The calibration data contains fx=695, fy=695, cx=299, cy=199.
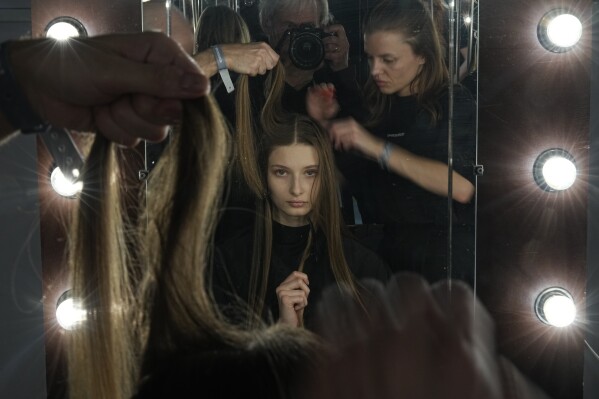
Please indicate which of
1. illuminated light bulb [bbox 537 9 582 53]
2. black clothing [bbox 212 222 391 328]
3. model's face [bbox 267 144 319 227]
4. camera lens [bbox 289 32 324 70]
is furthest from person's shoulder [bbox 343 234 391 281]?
illuminated light bulb [bbox 537 9 582 53]

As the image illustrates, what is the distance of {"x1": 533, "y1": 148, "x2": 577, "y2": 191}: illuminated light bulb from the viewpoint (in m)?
1.26

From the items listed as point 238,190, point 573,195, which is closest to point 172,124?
point 238,190

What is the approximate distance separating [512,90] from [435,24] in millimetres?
200

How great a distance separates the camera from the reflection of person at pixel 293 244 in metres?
1.25

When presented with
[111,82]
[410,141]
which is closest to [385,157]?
[410,141]

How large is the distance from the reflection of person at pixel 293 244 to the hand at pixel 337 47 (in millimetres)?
112

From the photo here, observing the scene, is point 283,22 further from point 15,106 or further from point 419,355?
point 419,355

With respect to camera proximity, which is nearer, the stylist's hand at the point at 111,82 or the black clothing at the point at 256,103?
the stylist's hand at the point at 111,82

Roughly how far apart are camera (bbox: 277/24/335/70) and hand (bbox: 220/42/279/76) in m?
0.03

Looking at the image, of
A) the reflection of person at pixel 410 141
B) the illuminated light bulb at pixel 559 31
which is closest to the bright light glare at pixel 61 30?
the reflection of person at pixel 410 141

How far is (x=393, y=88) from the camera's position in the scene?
124cm

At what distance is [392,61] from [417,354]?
938 mm

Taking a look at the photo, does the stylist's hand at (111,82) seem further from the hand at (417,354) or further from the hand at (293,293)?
the hand at (293,293)

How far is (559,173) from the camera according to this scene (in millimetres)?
1264
